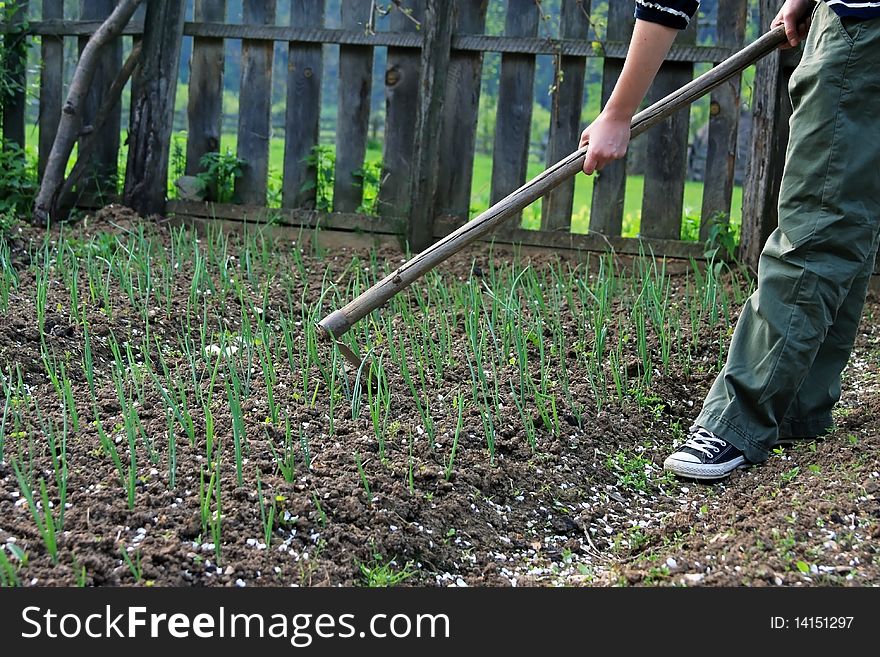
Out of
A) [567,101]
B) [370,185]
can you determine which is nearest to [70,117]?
[370,185]

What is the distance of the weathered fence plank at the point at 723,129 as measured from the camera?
13.8 ft

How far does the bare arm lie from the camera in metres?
2.32

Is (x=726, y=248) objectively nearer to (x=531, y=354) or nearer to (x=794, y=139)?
(x=531, y=354)

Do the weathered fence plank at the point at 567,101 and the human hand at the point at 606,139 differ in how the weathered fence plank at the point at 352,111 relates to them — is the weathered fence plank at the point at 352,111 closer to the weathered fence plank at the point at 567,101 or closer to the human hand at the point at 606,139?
the weathered fence plank at the point at 567,101

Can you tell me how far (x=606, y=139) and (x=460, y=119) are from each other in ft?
7.34

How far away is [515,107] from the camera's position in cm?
454

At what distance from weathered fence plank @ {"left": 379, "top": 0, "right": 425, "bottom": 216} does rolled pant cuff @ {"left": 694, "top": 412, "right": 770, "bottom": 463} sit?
243 centimetres

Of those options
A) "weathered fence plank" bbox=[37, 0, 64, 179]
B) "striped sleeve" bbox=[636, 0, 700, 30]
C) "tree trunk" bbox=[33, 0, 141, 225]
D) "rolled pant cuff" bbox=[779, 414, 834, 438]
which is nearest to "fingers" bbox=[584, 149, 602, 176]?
"striped sleeve" bbox=[636, 0, 700, 30]

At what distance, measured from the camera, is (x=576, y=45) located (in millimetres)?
4359

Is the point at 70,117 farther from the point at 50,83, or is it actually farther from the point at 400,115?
the point at 400,115

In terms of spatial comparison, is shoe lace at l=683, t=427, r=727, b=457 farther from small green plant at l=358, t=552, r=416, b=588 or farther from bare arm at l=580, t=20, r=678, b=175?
small green plant at l=358, t=552, r=416, b=588

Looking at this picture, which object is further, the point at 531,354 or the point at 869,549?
the point at 531,354

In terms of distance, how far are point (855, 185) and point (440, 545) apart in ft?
4.30
